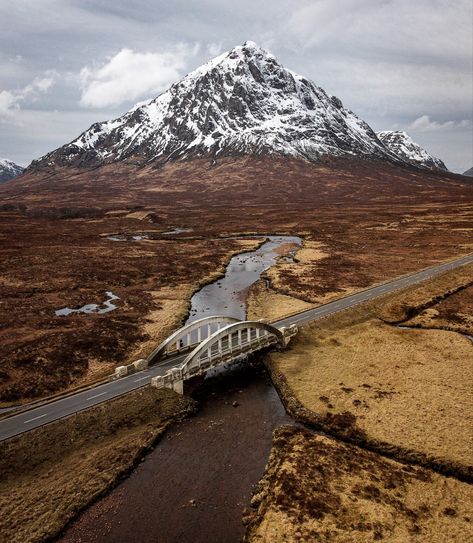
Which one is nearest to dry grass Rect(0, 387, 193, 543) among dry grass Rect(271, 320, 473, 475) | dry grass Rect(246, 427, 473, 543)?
dry grass Rect(246, 427, 473, 543)

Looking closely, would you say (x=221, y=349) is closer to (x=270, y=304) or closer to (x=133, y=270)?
(x=270, y=304)

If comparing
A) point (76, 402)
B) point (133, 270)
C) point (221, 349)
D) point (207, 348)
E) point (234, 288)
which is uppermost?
point (133, 270)

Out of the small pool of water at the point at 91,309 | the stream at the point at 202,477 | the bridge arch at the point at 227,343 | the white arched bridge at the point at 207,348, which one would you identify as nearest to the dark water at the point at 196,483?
the stream at the point at 202,477

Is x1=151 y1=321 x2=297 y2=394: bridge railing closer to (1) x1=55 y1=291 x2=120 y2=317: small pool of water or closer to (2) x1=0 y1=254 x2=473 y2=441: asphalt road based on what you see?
(2) x1=0 y1=254 x2=473 y2=441: asphalt road

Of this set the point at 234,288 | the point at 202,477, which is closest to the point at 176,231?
the point at 234,288

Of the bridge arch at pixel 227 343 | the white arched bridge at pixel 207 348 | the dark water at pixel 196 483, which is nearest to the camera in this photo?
the dark water at pixel 196 483

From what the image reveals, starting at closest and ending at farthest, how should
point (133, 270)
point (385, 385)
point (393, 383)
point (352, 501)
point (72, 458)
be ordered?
point (352, 501) < point (72, 458) < point (385, 385) < point (393, 383) < point (133, 270)

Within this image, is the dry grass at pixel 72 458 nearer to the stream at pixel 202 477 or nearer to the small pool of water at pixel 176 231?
the stream at pixel 202 477
